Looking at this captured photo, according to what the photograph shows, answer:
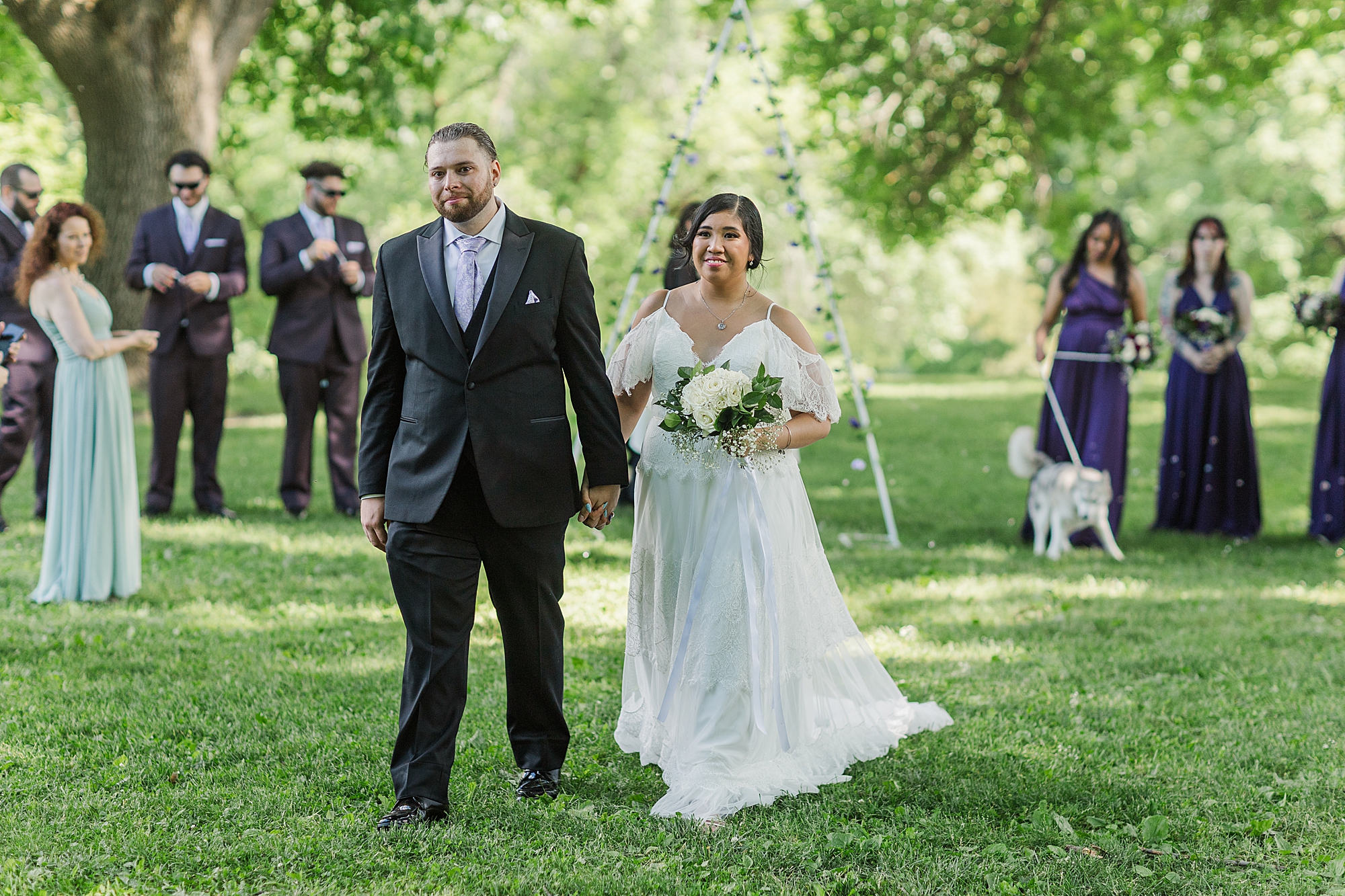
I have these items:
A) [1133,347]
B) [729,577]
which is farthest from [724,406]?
[1133,347]

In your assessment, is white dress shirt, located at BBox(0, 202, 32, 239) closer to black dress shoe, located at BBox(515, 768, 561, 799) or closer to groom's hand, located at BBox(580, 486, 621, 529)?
groom's hand, located at BBox(580, 486, 621, 529)

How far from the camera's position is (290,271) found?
9.55 m

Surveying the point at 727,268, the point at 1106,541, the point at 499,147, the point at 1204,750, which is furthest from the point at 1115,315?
the point at 499,147

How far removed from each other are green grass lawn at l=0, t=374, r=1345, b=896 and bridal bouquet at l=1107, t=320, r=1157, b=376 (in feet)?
4.96

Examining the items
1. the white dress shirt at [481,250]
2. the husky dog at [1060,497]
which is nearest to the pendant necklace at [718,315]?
the white dress shirt at [481,250]

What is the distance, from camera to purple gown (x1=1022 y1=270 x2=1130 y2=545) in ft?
30.9

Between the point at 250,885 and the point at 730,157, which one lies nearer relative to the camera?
the point at 250,885

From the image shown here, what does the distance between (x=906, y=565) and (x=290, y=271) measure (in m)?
5.31

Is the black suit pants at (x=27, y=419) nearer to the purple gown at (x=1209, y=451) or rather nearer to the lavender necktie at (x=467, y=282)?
the lavender necktie at (x=467, y=282)

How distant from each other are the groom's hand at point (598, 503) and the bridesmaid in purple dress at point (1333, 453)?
7.68 meters

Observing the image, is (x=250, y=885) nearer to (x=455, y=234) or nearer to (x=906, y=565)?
(x=455, y=234)

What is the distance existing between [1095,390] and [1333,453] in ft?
6.83

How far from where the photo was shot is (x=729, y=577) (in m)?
4.49

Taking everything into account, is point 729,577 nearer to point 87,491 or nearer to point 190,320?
point 87,491
